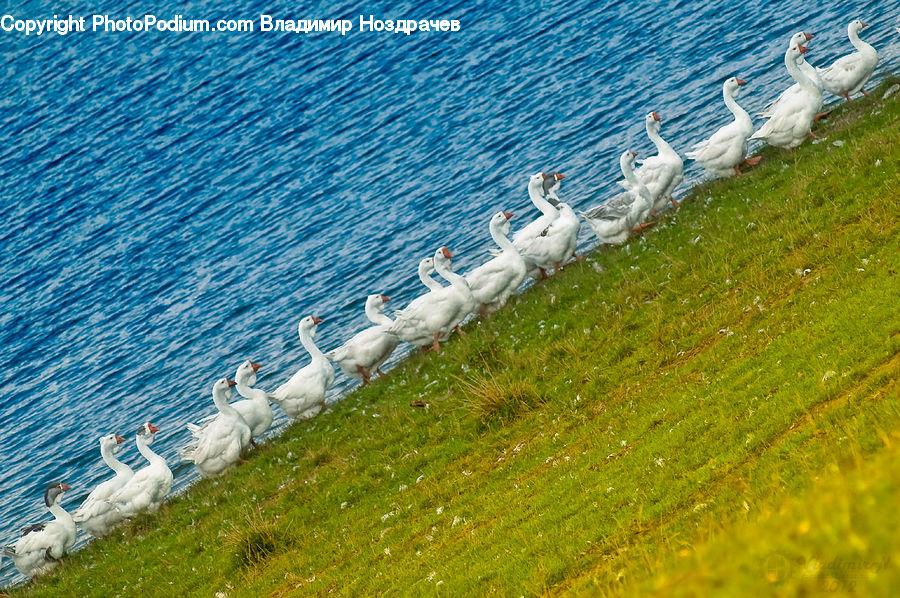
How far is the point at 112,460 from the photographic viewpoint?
2466 cm

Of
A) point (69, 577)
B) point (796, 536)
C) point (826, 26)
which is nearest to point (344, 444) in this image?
point (69, 577)

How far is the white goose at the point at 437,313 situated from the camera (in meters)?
22.4

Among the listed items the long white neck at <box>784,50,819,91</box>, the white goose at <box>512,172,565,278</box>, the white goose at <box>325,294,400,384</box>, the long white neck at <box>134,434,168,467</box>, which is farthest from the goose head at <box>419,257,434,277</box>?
the long white neck at <box>784,50,819,91</box>

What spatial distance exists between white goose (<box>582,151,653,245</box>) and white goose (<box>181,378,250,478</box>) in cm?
925

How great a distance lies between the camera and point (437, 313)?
22.4 m

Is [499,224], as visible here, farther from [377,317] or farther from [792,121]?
[792,121]

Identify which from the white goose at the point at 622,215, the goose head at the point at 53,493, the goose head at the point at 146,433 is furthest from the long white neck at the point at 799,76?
the goose head at the point at 53,493

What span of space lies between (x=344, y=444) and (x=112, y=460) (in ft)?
25.2

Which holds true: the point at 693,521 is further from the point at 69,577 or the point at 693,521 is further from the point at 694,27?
the point at 694,27

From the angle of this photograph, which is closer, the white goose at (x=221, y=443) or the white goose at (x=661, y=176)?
the white goose at (x=221, y=443)

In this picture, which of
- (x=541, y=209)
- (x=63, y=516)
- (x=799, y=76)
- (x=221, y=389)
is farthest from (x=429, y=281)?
(x=799, y=76)

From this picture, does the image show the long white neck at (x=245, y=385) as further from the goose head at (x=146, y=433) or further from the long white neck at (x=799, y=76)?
the long white neck at (x=799, y=76)

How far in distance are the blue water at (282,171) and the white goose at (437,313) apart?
4.26 m

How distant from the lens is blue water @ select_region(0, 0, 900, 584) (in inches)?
1335
